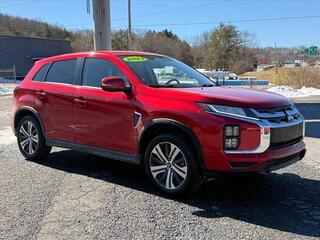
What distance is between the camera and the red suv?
16.0 feet

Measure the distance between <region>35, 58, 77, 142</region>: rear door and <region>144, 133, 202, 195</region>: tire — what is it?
5.29ft

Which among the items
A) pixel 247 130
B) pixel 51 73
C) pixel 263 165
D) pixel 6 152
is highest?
Answer: pixel 51 73

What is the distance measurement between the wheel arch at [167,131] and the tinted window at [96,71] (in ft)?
3.25

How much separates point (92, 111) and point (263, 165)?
8.18ft

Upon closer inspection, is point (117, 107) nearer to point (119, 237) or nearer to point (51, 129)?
point (51, 129)

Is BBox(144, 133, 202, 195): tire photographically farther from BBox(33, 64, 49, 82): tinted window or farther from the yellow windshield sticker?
BBox(33, 64, 49, 82): tinted window

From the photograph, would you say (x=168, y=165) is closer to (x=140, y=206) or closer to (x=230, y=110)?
(x=140, y=206)

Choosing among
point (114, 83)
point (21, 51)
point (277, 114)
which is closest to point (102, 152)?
point (114, 83)

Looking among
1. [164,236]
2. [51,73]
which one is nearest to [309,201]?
[164,236]

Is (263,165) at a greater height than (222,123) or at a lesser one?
lesser

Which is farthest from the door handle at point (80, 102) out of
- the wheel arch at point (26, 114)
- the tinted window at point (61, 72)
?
the wheel arch at point (26, 114)

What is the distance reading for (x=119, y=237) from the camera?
421 centimetres

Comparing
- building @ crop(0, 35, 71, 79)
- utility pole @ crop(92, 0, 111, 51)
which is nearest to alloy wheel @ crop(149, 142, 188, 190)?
utility pole @ crop(92, 0, 111, 51)

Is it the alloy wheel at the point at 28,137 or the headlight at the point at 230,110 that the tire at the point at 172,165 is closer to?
the headlight at the point at 230,110
